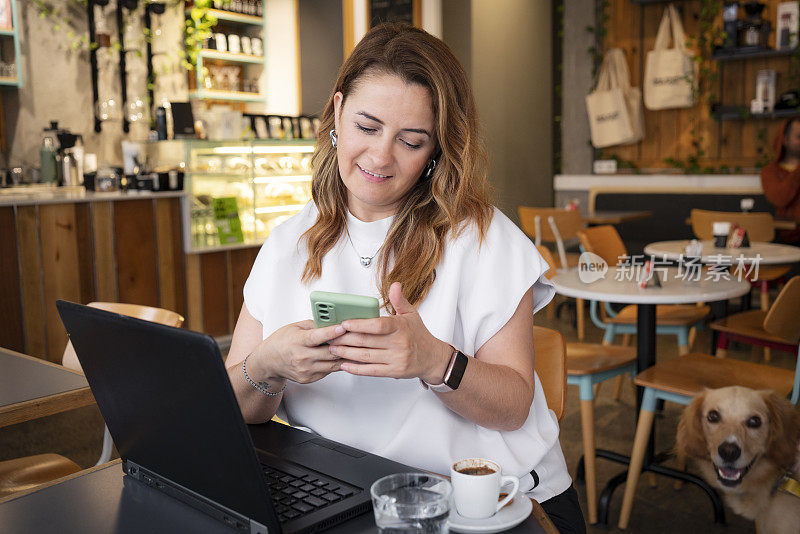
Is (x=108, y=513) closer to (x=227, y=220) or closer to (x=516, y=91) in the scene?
(x=227, y=220)

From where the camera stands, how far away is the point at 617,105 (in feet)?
25.7

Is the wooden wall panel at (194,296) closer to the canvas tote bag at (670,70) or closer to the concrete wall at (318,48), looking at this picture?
the concrete wall at (318,48)

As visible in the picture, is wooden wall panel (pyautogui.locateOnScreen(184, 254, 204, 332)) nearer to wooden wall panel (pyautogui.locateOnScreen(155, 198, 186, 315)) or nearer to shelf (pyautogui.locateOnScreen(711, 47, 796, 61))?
wooden wall panel (pyautogui.locateOnScreen(155, 198, 186, 315))

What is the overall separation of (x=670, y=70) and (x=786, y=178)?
2.00m

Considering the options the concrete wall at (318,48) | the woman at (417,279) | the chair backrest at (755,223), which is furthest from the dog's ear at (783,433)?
the concrete wall at (318,48)

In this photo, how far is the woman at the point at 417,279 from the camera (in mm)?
1324

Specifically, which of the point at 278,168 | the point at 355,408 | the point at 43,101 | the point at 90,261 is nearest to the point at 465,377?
the point at 355,408

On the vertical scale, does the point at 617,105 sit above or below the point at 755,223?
above

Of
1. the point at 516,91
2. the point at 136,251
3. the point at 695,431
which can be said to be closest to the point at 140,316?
the point at 695,431

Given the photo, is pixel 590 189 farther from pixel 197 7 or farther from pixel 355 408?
pixel 355 408

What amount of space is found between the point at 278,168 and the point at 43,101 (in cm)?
226

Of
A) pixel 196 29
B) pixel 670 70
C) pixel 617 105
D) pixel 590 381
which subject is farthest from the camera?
pixel 617 105

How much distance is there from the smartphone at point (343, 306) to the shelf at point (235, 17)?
21.0 feet

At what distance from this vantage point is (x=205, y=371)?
0.82 meters
